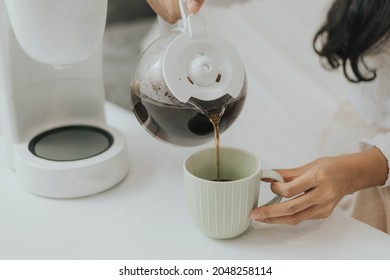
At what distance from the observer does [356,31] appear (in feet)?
3.11

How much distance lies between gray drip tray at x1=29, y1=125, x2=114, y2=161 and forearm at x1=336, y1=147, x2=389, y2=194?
338 mm

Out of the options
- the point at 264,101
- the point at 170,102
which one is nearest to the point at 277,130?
the point at 264,101

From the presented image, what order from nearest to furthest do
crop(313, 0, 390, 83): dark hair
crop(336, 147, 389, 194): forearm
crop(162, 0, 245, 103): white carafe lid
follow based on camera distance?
crop(162, 0, 245, 103): white carafe lid → crop(336, 147, 389, 194): forearm → crop(313, 0, 390, 83): dark hair

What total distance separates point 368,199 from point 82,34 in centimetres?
52

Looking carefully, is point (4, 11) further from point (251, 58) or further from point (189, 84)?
point (251, 58)

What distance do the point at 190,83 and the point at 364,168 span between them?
29 cm

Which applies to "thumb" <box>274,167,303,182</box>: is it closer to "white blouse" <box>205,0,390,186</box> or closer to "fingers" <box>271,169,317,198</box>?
"fingers" <box>271,169,317,198</box>

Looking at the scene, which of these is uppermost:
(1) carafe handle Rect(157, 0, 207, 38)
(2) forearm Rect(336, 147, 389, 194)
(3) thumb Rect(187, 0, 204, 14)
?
(3) thumb Rect(187, 0, 204, 14)

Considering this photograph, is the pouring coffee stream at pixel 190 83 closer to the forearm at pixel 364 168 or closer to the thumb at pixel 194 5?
the thumb at pixel 194 5

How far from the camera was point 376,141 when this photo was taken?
80 centimetres

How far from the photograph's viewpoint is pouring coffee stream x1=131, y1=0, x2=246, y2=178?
617 millimetres

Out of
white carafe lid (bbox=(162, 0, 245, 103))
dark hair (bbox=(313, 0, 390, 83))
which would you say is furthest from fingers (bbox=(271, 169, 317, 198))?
dark hair (bbox=(313, 0, 390, 83))

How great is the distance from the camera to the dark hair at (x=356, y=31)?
35.8 inches

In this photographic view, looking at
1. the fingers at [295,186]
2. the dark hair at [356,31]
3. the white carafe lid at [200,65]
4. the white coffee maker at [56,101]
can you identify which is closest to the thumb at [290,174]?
the fingers at [295,186]
